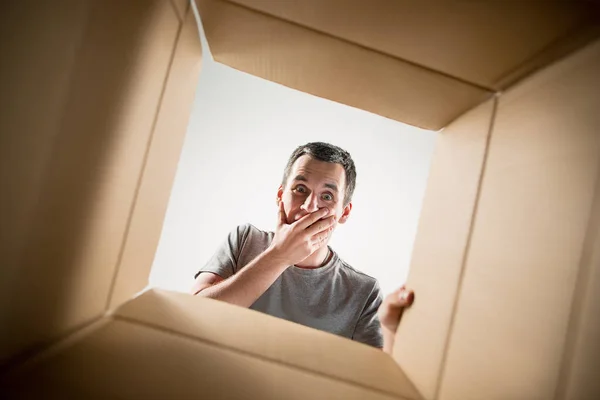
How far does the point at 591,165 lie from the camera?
0.31m

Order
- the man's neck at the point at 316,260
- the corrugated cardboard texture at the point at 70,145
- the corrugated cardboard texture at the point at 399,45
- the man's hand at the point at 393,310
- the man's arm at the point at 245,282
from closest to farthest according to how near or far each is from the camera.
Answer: the corrugated cardboard texture at the point at 70,145 → the corrugated cardboard texture at the point at 399,45 → the man's hand at the point at 393,310 → the man's arm at the point at 245,282 → the man's neck at the point at 316,260

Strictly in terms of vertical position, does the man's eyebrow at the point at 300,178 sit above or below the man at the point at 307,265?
above

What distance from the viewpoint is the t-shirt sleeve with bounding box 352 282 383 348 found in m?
1.09

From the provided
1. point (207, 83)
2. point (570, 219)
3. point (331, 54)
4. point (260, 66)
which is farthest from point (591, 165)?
point (207, 83)

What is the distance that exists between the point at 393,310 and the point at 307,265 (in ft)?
2.13

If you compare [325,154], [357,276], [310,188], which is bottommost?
[357,276]

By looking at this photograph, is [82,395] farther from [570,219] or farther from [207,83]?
[207,83]

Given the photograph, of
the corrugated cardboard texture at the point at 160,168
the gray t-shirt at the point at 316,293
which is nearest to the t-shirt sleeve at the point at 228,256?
the gray t-shirt at the point at 316,293

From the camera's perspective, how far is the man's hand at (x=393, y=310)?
1.92 ft

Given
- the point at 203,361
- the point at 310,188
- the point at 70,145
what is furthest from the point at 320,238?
the point at 70,145

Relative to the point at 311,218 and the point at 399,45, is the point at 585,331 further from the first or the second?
the point at 311,218

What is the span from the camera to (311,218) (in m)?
1.15

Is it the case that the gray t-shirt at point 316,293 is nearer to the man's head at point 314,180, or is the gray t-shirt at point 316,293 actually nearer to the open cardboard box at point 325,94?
the man's head at point 314,180

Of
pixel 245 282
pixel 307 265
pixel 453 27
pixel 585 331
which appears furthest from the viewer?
pixel 307 265
